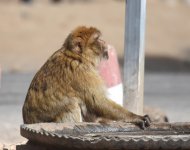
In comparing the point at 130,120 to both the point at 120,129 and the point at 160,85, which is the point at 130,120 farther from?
Result: the point at 160,85

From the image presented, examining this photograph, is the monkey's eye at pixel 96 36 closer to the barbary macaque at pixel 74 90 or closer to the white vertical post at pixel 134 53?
the barbary macaque at pixel 74 90

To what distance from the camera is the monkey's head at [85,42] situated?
7.53 meters

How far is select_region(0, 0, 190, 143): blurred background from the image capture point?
18252 millimetres

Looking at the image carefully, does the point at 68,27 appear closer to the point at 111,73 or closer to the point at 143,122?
the point at 111,73

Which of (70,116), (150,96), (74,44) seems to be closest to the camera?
(70,116)

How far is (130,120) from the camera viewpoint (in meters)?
7.11

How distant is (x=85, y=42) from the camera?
298 inches

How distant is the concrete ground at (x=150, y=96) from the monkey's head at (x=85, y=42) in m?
2.34

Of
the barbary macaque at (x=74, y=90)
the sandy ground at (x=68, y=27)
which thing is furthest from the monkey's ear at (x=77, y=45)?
the sandy ground at (x=68, y=27)

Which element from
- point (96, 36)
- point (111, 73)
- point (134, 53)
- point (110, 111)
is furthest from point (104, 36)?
point (110, 111)

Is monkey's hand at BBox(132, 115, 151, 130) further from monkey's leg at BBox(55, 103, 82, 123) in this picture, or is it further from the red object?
the red object

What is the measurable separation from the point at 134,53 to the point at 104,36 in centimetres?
2112

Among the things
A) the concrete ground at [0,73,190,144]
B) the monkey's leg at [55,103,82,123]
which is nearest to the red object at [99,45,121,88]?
the concrete ground at [0,73,190,144]

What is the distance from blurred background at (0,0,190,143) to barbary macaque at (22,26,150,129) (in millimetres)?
6010
